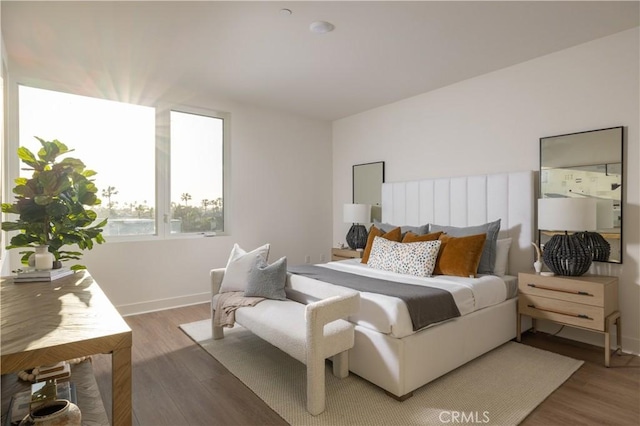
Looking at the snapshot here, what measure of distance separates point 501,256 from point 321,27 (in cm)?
257

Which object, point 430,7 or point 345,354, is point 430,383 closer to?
point 345,354

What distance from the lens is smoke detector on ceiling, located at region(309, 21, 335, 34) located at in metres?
2.71

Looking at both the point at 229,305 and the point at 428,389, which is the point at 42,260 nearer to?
the point at 229,305

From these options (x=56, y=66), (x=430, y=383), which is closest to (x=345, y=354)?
(x=430, y=383)

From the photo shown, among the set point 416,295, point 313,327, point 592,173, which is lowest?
point 313,327

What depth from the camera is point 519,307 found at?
10.1 feet

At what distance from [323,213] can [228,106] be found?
7.05 ft

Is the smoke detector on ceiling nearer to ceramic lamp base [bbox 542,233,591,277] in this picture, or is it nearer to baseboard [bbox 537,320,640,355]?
ceramic lamp base [bbox 542,233,591,277]

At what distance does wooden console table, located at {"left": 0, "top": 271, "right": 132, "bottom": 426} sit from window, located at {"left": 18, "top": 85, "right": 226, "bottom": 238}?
8.98 ft

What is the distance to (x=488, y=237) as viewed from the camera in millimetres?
3348

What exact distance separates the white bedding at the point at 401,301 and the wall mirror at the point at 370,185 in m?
1.48

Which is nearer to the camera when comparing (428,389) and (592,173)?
(428,389)

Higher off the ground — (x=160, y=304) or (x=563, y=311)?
(x=563, y=311)

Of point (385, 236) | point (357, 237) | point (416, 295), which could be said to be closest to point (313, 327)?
point (416, 295)
